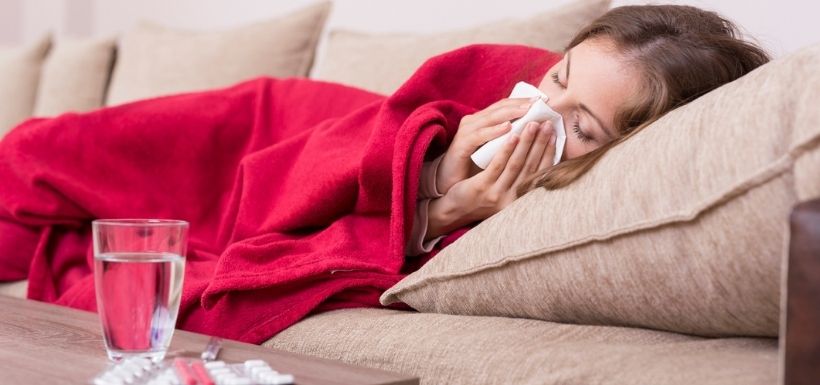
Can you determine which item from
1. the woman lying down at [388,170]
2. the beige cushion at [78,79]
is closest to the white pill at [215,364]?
the woman lying down at [388,170]

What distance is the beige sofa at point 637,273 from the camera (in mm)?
750

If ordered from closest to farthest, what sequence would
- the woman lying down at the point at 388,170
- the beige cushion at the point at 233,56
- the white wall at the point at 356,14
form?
the woman lying down at the point at 388,170 < the white wall at the point at 356,14 < the beige cushion at the point at 233,56

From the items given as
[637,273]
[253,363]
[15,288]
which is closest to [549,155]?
[637,273]

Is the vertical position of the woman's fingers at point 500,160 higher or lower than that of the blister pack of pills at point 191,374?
higher

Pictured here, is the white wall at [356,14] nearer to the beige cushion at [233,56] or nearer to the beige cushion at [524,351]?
the beige cushion at [233,56]

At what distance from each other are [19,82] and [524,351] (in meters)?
2.10

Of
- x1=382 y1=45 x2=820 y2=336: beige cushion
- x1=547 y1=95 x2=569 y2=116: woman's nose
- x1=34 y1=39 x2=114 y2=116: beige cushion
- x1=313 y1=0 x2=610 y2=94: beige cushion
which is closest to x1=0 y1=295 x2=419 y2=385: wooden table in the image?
x1=382 y1=45 x2=820 y2=336: beige cushion

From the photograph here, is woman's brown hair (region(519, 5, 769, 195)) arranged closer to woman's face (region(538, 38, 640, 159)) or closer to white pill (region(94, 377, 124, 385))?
woman's face (region(538, 38, 640, 159))

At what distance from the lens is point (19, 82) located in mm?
2535

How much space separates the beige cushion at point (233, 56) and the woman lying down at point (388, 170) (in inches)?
23.2

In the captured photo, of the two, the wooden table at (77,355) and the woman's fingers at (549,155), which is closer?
the wooden table at (77,355)

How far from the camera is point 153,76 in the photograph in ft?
7.30

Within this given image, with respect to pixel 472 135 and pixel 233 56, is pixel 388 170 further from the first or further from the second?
pixel 233 56

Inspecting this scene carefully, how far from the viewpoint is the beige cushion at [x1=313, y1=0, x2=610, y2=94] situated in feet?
5.24
